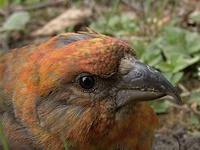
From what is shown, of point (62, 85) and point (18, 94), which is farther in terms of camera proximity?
point (18, 94)

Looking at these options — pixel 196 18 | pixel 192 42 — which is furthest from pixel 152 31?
pixel 192 42

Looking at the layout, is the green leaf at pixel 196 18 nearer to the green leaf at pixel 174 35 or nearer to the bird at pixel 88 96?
the green leaf at pixel 174 35

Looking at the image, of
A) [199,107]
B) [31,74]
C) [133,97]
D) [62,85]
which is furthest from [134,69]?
[199,107]

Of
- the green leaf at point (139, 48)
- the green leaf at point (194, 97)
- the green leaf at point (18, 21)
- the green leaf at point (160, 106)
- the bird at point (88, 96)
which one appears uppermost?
the bird at point (88, 96)

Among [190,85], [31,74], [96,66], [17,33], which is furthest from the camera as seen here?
[17,33]

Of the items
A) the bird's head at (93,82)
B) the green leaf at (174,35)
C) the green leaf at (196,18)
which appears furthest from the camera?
the green leaf at (196,18)

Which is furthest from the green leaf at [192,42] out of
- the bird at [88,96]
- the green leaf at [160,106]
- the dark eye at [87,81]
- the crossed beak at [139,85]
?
the dark eye at [87,81]

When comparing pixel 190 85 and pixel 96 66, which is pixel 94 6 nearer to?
pixel 190 85

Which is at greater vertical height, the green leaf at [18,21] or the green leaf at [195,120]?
the green leaf at [195,120]
